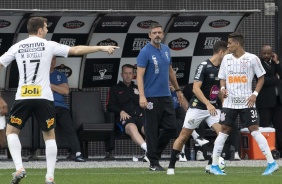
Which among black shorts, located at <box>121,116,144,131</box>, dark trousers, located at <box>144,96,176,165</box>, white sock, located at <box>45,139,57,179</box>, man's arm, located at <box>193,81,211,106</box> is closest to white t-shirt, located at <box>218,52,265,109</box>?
man's arm, located at <box>193,81,211,106</box>

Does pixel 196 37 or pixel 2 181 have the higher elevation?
pixel 196 37

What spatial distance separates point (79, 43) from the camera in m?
19.6

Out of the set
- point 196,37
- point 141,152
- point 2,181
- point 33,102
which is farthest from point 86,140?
point 33,102

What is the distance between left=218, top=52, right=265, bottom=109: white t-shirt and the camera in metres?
14.6

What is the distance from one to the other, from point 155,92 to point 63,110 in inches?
165

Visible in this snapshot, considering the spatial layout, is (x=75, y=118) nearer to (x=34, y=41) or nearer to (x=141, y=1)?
(x=141, y=1)

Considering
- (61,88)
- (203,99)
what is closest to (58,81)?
(61,88)

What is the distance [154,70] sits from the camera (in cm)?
1518

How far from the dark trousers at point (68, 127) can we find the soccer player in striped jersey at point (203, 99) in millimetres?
3904

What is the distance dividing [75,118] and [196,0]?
3736 millimetres

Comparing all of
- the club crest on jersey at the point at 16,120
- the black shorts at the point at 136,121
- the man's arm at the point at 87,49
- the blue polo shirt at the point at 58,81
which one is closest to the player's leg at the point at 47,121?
the club crest on jersey at the point at 16,120

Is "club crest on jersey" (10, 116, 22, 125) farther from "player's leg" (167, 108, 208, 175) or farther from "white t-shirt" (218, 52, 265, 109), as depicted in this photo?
"white t-shirt" (218, 52, 265, 109)

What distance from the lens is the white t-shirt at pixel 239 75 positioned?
1464 centimetres

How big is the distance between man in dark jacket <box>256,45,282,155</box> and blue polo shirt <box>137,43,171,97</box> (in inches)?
197
